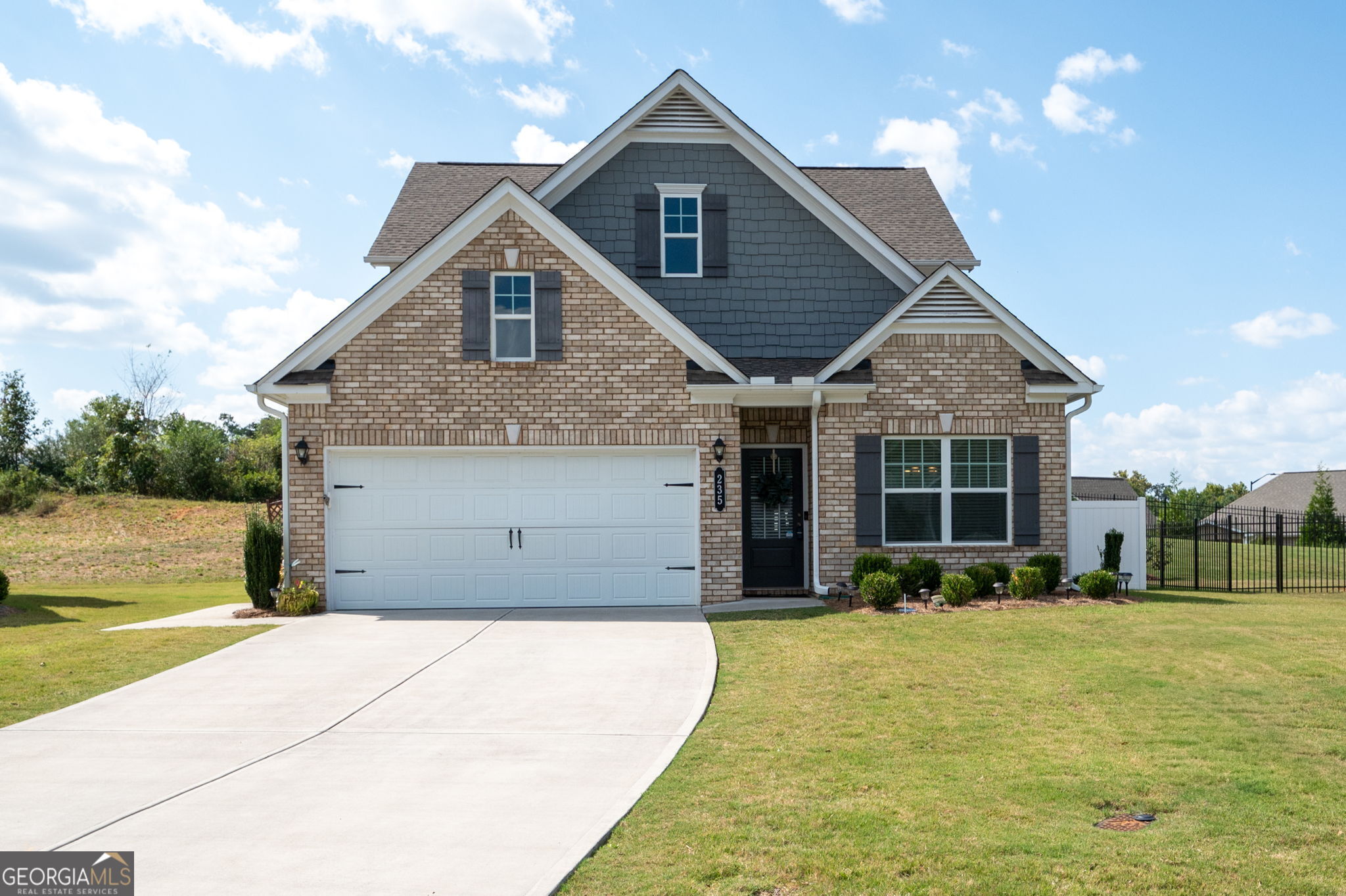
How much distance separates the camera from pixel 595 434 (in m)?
14.7

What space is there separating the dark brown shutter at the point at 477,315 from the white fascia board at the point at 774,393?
3.16 meters

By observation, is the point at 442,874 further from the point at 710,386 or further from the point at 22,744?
the point at 710,386

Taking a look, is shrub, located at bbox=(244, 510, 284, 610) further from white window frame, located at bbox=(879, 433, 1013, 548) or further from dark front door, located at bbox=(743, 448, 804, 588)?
white window frame, located at bbox=(879, 433, 1013, 548)

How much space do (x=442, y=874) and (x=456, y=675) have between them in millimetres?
5215

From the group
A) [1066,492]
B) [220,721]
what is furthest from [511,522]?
[1066,492]

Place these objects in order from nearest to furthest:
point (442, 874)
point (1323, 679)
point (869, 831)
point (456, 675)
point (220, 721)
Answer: point (442, 874), point (869, 831), point (220, 721), point (1323, 679), point (456, 675)

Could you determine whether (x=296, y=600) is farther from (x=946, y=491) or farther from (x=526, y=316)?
(x=946, y=491)

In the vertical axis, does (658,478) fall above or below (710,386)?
below

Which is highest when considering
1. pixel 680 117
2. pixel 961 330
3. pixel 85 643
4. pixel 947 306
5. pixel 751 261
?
pixel 680 117

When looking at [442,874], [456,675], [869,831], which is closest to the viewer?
[442,874]

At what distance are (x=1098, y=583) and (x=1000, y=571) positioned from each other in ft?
4.53

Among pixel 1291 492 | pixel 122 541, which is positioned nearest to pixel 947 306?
pixel 122 541

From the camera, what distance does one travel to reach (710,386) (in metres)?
14.6

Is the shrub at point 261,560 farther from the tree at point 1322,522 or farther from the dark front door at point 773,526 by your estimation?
the tree at point 1322,522
